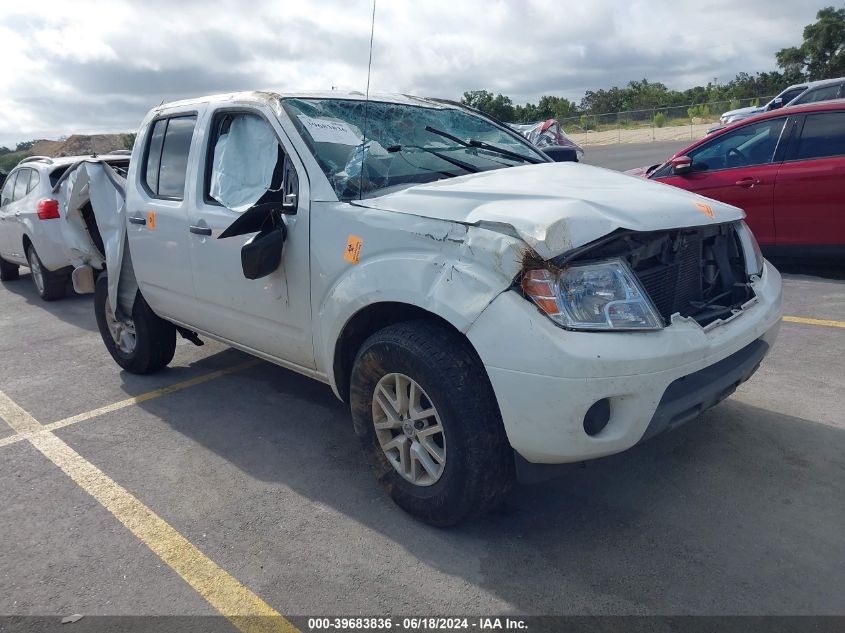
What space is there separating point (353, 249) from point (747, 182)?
203 inches

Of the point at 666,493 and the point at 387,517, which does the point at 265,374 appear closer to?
the point at 387,517

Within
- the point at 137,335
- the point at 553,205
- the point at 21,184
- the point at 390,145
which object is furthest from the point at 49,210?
the point at 553,205

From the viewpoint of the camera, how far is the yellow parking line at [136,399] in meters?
4.58

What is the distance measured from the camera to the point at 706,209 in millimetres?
3297

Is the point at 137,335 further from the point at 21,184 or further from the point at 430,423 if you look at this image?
the point at 21,184

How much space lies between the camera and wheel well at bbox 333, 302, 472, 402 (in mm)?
3135

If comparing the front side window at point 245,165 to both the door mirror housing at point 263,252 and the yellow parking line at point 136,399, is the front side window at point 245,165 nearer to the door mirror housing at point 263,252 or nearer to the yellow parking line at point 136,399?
the door mirror housing at point 263,252

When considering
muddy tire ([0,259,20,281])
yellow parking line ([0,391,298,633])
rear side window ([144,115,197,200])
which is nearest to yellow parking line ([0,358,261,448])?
yellow parking line ([0,391,298,633])

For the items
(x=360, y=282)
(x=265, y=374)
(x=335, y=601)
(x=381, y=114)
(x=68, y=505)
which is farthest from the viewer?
(x=265, y=374)

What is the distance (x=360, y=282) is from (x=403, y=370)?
0.47 metres

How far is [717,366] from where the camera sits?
2.98 metres

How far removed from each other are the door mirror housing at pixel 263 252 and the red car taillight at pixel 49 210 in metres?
5.65

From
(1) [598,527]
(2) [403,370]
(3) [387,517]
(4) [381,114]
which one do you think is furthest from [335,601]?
(4) [381,114]

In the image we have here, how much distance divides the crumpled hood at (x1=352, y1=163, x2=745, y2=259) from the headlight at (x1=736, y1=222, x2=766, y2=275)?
0.53ft
